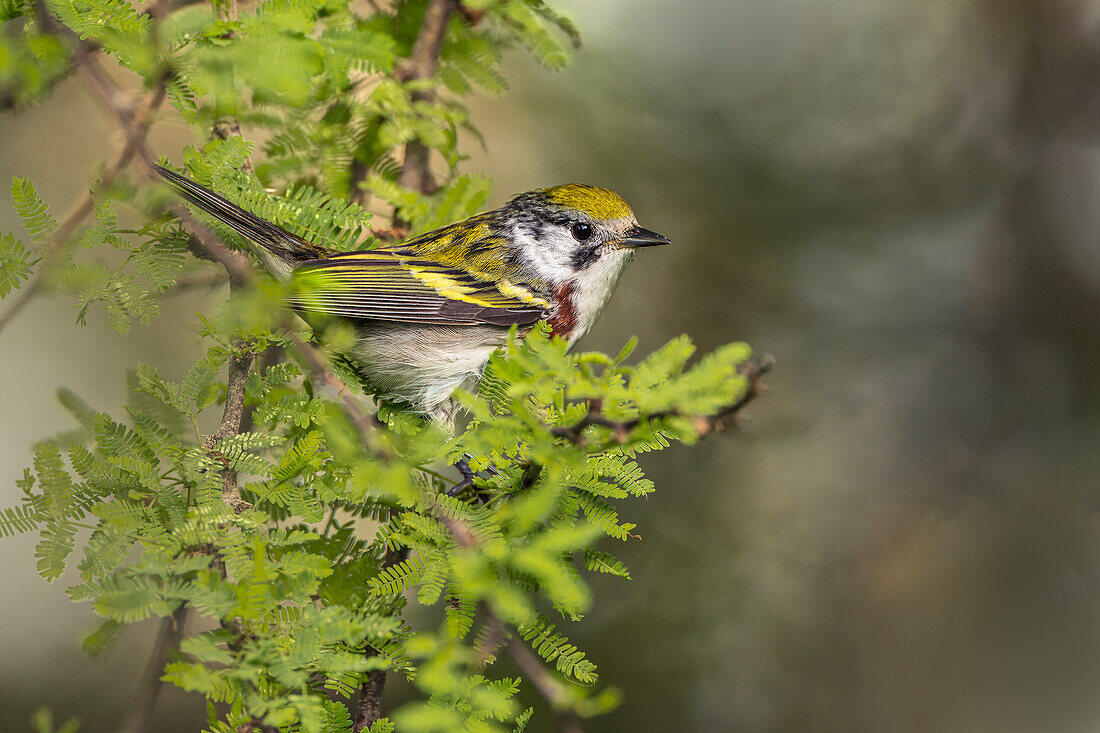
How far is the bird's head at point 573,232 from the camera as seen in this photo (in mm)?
3184

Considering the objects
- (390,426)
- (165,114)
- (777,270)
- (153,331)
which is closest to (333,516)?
(390,426)

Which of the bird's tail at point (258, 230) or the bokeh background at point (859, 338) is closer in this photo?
the bird's tail at point (258, 230)

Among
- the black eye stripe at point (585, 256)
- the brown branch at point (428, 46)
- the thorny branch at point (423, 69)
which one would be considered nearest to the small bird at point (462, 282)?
the black eye stripe at point (585, 256)

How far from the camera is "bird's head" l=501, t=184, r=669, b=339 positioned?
319cm

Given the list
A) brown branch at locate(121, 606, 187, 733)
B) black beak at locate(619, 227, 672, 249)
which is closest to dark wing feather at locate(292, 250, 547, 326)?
black beak at locate(619, 227, 672, 249)

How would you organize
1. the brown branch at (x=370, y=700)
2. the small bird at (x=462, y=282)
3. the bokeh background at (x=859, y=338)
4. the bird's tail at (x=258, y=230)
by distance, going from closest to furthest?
1. the brown branch at (x=370, y=700)
2. the bird's tail at (x=258, y=230)
3. the small bird at (x=462, y=282)
4. the bokeh background at (x=859, y=338)

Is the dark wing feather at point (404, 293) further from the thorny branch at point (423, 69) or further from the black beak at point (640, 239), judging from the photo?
the black beak at point (640, 239)

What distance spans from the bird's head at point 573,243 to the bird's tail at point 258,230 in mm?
A: 823

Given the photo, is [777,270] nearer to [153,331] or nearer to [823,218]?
[823,218]

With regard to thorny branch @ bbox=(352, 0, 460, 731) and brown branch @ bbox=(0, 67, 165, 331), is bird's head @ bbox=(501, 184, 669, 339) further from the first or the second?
brown branch @ bbox=(0, 67, 165, 331)

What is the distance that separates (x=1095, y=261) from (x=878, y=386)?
1453 mm

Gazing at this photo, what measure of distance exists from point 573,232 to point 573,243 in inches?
1.6

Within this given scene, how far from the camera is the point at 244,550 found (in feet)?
5.72

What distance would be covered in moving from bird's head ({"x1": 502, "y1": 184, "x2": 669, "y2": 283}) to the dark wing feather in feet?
0.56
